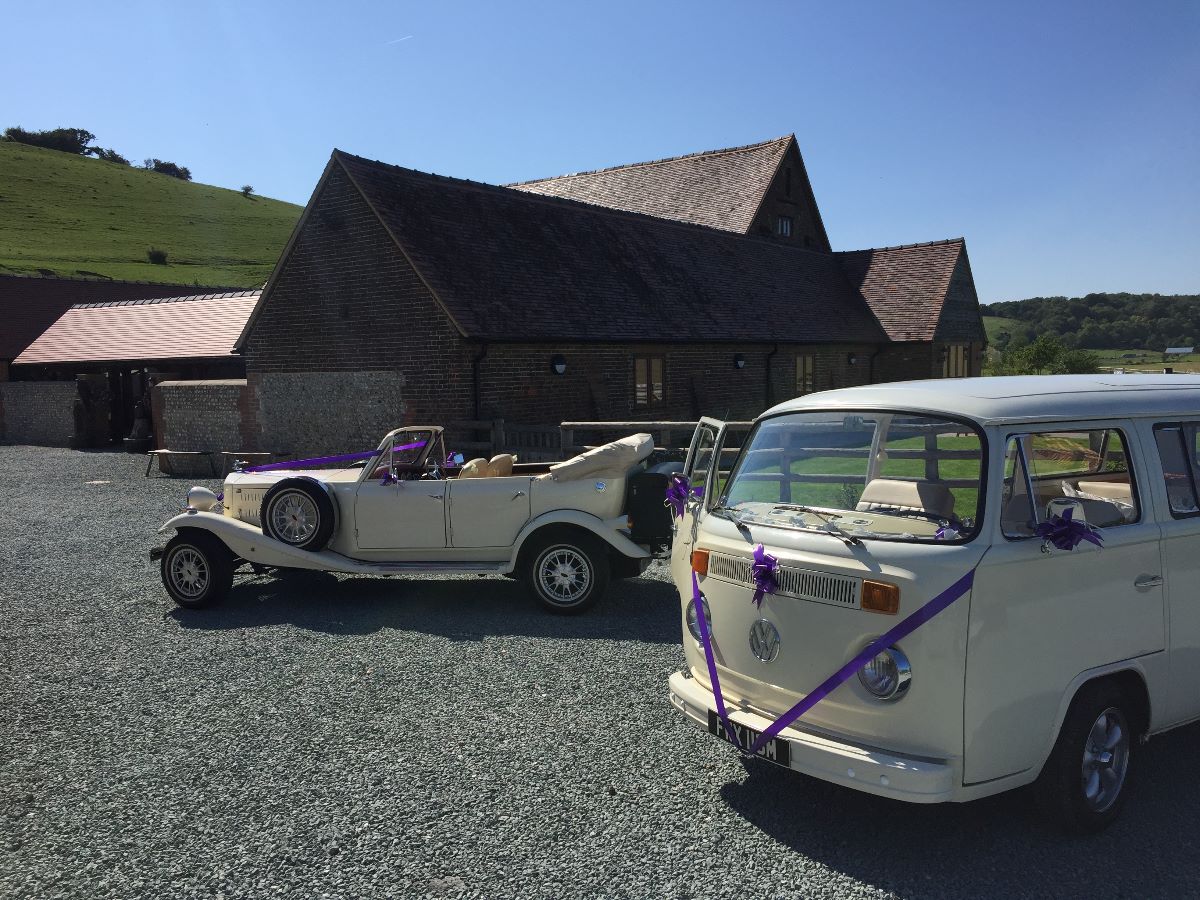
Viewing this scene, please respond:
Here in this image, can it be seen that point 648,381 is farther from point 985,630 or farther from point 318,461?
point 985,630

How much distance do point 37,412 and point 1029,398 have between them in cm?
3350

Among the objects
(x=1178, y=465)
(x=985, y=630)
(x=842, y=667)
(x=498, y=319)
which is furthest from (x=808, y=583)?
(x=498, y=319)

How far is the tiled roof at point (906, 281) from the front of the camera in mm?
29641

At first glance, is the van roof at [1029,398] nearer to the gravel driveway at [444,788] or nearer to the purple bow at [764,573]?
the purple bow at [764,573]

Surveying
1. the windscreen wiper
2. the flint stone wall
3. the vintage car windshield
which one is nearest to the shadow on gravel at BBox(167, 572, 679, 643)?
the vintage car windshield

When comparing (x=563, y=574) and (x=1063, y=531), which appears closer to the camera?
(x=1063, y=531)

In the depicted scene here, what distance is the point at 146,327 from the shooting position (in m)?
30.2

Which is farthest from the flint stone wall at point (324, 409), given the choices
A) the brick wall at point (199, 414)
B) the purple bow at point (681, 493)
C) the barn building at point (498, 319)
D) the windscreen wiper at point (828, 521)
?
the windscreen wiper at point (828, 521)

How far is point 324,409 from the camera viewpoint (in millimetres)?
19031

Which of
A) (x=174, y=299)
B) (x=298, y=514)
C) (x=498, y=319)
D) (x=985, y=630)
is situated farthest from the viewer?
(x=174, y=299)

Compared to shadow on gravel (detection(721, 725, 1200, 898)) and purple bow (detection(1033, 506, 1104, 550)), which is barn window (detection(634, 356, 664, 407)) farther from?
purple bow (detection(1033, 506, 1104, 550))

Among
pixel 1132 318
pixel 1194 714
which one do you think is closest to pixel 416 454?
pixel 1194 714

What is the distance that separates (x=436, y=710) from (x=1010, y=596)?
3.58m

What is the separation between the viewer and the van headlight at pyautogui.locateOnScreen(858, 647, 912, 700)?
369 centimetres
